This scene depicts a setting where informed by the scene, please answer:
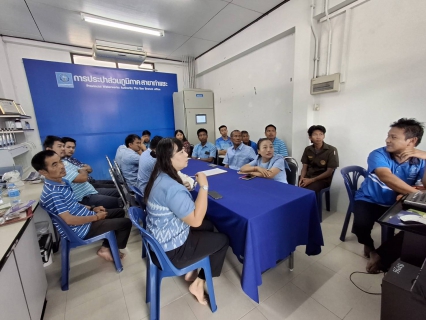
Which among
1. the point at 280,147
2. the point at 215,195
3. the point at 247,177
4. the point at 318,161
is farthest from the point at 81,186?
the point at 318,161

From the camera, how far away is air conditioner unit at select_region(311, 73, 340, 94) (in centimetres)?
254

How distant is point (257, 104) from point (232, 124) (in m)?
0.89

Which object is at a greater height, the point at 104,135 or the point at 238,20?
the point at 238,20

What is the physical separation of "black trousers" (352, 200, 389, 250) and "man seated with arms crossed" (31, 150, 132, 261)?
222 centimetres

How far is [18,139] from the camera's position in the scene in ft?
11.3

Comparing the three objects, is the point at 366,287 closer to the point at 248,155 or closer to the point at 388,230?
the point at 388,230

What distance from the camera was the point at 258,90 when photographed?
3.79m

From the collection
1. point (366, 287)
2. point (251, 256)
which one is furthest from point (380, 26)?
point (251, 256)

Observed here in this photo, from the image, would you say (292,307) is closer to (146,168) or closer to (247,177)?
(247,177)

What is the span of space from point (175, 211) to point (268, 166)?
1269 mm

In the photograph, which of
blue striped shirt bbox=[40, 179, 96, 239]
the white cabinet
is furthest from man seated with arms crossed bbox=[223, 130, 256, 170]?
the white cabinet

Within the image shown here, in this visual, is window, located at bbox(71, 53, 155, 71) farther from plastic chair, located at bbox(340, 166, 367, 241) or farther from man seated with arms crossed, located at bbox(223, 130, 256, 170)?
plastic chair, located at bbox(340, 166, 367, 241)

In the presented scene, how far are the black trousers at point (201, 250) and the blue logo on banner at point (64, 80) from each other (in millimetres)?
4352

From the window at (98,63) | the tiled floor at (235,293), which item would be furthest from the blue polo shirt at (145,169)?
the window at (98,63)
